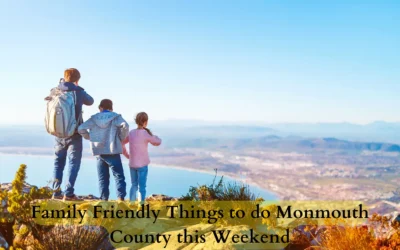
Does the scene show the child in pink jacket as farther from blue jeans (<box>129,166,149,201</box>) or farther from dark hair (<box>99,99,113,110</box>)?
dark hair (<box>99,99,113,110</box>)

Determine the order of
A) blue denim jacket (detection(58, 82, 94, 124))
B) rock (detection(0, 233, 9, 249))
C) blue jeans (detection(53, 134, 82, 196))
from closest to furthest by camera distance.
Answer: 1. rock (detection(0, 233, 9, 249))
2. blue denim jacket (detection(58, 82, 94, 124))
3. blue jeans (detection(53, 134, 82, 196))

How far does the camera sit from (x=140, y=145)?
7945 mm

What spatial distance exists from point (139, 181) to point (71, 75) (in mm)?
2623

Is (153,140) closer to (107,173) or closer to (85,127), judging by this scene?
(107,173)

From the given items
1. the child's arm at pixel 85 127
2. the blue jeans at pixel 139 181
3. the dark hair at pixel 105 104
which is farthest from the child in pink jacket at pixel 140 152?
the child's arm at pixel 85 127

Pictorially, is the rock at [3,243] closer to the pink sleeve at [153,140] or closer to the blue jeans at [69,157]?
the blue jeans at [69,157]

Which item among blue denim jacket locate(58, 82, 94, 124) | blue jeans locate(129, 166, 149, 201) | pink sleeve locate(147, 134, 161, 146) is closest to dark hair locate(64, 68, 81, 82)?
blue denim jacket locate(58, 82, 94, 124)

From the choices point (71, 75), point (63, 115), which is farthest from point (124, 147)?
point (71, 75)

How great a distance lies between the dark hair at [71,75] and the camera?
8406mm

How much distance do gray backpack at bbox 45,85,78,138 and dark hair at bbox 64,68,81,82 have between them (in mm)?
276

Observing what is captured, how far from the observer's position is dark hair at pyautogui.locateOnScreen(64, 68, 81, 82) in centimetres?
841

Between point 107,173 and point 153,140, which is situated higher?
point 153,140

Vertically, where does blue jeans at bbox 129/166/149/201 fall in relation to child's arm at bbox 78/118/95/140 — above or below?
below

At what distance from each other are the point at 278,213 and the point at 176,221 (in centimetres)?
176
